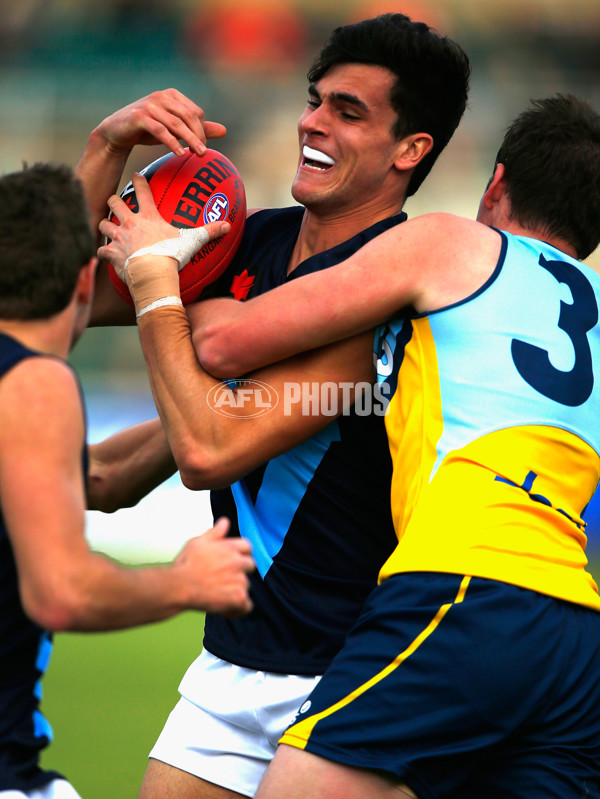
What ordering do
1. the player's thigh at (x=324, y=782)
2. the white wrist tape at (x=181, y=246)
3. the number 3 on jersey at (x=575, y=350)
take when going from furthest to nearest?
1. the white wrist tape at (x=181, y=246)
2. the number 3 on jersey at (x=575, y=350)
3. the player's thigh at (x=324, y=782)

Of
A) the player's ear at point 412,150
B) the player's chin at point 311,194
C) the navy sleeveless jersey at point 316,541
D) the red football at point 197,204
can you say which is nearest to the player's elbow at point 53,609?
the navy sleeveless jersey at point 316,541

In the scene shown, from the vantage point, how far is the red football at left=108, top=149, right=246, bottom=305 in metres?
3.39

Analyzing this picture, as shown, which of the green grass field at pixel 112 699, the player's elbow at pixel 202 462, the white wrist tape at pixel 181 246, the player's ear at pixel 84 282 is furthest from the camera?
the green grass field at pixel 112 699

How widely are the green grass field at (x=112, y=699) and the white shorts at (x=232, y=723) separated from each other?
79.8 inches

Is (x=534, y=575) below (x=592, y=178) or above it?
below

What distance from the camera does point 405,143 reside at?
349cm

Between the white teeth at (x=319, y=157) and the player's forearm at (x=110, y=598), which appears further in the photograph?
the white teeth at (x=319, y=157)

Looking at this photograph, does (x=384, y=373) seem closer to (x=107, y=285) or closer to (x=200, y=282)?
(x=200, y=282)

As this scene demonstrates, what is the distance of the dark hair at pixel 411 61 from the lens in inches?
135

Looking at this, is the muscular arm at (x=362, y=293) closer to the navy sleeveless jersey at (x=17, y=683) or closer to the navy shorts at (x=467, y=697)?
the navy shorts at (x=467, y=697)

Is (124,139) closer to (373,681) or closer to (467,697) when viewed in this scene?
(373,681)

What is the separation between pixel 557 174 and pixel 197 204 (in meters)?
1.15

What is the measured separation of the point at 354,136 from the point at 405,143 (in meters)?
0.19

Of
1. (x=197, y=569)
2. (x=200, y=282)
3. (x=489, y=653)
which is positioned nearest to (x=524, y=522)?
(x=489, y=653)
